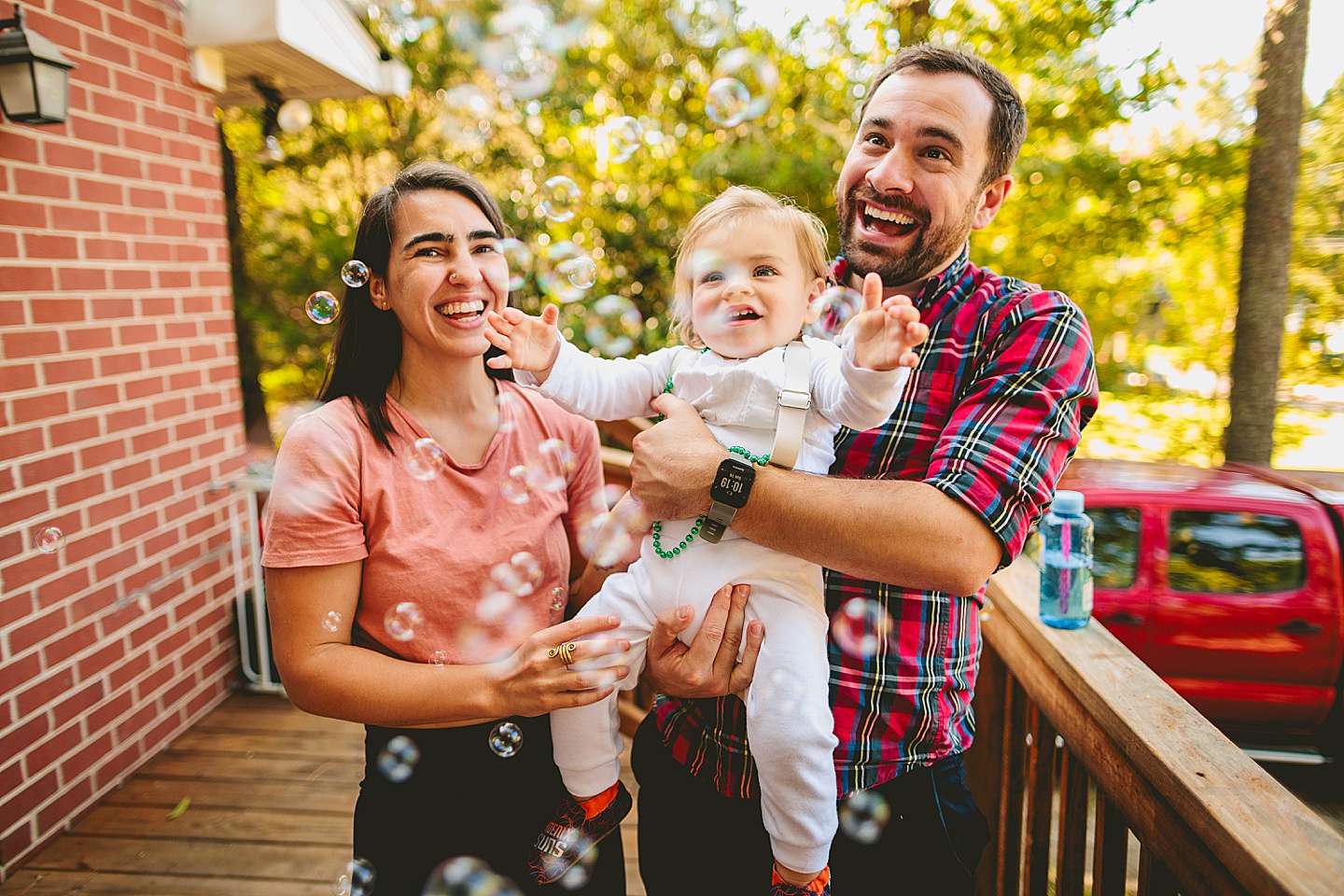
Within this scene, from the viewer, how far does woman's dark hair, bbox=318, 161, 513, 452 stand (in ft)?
5.13

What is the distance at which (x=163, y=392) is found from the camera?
3.28 meters

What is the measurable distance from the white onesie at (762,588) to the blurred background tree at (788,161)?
1658 millimetres

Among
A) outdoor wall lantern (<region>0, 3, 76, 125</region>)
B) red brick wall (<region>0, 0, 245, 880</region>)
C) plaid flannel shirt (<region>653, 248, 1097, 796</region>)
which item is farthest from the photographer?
red brick wall (<region>0, 0, 245, 880</region>)

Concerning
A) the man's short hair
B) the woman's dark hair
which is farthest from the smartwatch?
the man's short hair

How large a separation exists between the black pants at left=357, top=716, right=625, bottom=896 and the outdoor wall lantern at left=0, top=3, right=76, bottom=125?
2276mm

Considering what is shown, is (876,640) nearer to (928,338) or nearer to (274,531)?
(928,338)

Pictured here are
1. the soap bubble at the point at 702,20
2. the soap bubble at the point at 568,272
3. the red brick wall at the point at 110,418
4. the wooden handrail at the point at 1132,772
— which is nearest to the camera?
the wooden handrail at the point at 1132,772

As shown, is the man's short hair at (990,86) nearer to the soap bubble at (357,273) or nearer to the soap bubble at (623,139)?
the soap bubble at (623,139)

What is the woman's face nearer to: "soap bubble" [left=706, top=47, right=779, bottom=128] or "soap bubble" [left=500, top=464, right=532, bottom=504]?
"soap bubble" [left=500, top=464, right=532, bottom=504]

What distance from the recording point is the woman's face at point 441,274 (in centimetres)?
153

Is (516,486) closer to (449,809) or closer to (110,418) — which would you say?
(449,809)

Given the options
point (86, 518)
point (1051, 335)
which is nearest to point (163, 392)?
point (86, 518)

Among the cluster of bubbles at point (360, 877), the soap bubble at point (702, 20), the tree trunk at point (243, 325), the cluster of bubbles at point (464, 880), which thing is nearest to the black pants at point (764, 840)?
the cluster of bubbles at point (464, 880)

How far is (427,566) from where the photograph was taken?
1.50 metres
